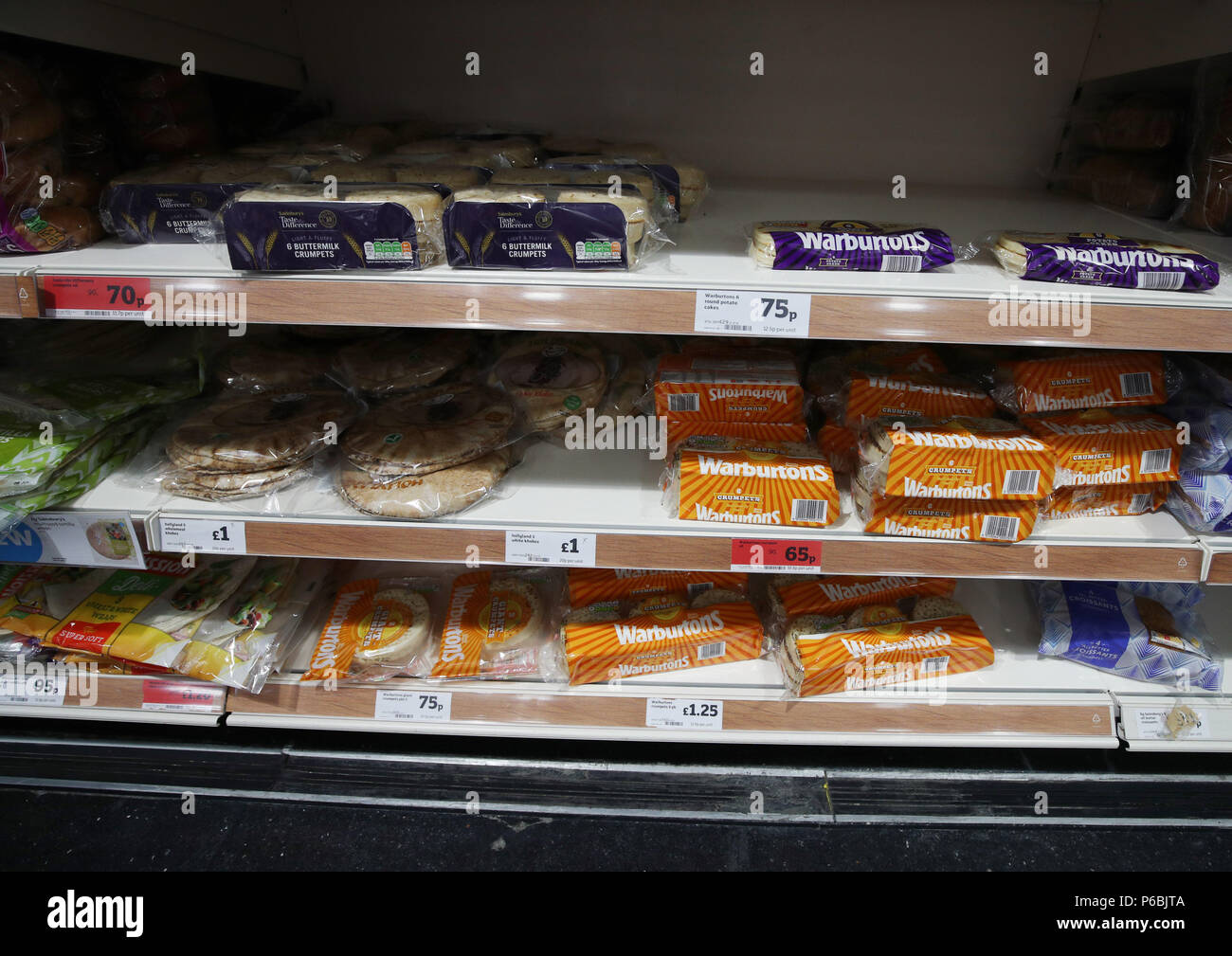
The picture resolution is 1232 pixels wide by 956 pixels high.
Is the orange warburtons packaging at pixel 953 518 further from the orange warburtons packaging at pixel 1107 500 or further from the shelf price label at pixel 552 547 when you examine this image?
the shelf price label at pixel 552 547

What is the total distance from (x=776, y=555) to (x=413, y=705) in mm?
732

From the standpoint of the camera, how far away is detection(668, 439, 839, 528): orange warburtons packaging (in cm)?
120

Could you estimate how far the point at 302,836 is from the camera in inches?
54.7

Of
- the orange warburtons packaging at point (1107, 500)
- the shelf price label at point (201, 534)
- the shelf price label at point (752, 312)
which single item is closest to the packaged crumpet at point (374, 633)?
the shelf price label at point (201, 534)

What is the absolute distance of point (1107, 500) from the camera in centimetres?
128

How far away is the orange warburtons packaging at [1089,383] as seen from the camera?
1.25 metres

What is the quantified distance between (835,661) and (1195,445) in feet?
2.24

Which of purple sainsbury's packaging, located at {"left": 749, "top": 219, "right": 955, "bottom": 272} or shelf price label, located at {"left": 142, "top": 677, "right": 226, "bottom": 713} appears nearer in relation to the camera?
purple sainsbury's packaging, located at {"left": 749, "top": 219, "right": 955, "bottom": 272}

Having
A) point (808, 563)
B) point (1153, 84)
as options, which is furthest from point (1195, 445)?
point (1153, 84)

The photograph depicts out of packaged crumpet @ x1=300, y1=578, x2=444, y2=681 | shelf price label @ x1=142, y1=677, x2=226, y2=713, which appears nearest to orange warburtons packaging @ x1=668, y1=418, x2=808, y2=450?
packaged crumpet @ x1=300, y1=578, x2=444, y2=681

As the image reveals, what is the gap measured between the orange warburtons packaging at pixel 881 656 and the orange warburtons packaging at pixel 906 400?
0.40 meters

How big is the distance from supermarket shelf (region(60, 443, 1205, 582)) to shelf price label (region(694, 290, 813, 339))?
0.34 meters

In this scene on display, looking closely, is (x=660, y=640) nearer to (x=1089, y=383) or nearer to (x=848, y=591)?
(x=848, y=591)

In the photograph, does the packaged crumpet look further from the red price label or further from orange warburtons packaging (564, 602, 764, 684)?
the red price label
